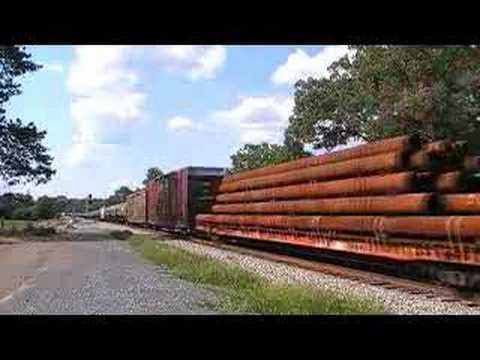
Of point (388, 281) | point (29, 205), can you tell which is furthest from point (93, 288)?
point (29, 205)

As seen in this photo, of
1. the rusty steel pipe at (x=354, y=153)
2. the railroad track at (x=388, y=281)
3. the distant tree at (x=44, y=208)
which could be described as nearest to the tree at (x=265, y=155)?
the distant tree at (x=44, y=208)

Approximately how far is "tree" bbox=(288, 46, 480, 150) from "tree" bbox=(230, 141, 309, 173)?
2.50m

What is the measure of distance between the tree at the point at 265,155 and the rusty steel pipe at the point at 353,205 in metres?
22.1

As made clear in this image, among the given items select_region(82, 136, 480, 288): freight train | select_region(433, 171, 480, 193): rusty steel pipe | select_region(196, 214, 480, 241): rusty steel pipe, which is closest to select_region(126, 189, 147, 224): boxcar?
select_region(82, 136, 480, 288): freight train

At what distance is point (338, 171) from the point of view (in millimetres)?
19000

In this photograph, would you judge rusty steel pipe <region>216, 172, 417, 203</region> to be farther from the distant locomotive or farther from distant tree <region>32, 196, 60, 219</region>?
distant tree <region>32, 196, 60, 219</region>

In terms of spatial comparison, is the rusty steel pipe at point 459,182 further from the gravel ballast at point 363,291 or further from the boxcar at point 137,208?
the boxcar at point 137,208

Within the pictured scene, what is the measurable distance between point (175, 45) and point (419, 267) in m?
9.96

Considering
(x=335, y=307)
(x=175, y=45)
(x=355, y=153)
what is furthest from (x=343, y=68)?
(x=175, y=45)

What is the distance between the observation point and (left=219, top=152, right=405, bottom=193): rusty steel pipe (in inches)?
618

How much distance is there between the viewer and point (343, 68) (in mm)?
49250

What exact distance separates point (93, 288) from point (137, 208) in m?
47.1
